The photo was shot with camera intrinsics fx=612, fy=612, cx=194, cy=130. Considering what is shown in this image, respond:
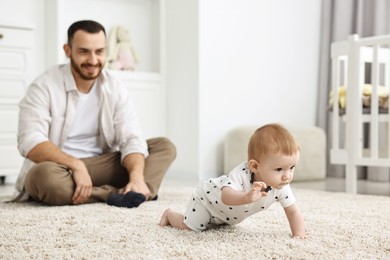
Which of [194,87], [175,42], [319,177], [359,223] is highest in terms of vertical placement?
[175,42]

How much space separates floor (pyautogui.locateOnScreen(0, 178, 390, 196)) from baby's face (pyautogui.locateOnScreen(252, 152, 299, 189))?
168cm

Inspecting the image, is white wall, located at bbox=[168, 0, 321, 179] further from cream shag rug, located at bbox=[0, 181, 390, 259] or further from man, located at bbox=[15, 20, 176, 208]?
cream shag rug, located at bbox=[0, 181, 390, 259]

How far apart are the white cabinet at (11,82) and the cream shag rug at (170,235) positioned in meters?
1.17

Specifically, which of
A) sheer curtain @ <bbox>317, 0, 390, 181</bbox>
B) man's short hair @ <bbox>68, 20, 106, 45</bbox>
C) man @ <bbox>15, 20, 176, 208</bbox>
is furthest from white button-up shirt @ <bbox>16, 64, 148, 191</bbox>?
sheer curtain @ <bbox>317, 0, 390, 181</bbox>

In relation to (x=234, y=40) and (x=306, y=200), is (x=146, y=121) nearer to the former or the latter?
(x=234, y=40)

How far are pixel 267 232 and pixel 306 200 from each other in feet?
2.76

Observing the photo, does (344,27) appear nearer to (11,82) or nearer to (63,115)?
(11,82)

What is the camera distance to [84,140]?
2.32 m

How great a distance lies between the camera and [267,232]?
1.54 meters

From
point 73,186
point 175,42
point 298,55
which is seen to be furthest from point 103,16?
point 73,186

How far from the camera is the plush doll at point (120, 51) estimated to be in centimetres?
368

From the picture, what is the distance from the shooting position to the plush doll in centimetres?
368

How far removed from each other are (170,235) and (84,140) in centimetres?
96

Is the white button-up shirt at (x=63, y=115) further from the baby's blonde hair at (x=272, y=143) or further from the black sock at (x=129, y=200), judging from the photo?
the baby's blonde hair at (x=272, y=143)
